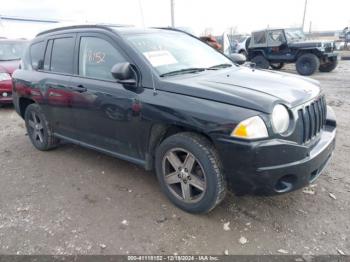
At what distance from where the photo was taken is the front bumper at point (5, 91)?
23.6 ft

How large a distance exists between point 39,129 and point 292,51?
37.7 ft

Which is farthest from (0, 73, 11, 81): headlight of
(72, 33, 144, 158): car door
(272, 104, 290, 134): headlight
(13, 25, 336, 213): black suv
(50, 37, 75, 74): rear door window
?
(272, 104, 290, 134): headlight

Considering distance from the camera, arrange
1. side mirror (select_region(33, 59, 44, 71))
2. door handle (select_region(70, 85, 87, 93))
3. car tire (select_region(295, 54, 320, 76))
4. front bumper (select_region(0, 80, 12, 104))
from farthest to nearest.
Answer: car tire (select_region(295, 54, 320, 76)) → front bumper (select_region(0, 80, 12, 104)) → side mirror (select_region(33, 59, 44, 71)) → door handle (select_region(70, 85, 87, 93))

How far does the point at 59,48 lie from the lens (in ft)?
13.1

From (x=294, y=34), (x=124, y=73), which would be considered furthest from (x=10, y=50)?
(x=294, y=34)

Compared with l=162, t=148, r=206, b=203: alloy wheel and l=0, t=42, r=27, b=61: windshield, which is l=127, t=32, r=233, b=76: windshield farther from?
l=0, t=42, r=27, b=61: windshield

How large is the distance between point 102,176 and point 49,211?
2.74 ft

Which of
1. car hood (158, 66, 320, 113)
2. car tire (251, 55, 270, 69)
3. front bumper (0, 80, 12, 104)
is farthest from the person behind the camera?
car tire (251, 55, 270, 69)

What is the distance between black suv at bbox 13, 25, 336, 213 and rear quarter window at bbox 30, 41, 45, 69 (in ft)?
0.70

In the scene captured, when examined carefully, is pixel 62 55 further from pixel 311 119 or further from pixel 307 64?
pixel 307 64

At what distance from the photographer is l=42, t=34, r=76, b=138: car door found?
378 cm

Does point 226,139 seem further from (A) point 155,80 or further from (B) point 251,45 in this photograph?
(B) point 251,45

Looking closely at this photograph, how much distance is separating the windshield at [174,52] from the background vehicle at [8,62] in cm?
520

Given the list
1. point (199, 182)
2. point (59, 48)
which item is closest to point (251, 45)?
point (59, 48)
